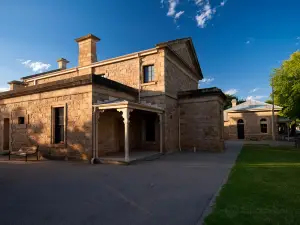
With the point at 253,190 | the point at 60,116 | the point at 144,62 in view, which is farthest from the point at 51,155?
the point at 253,190

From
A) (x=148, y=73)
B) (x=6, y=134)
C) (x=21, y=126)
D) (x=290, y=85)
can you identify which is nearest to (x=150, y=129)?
(x=148, y=73)

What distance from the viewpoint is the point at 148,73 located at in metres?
12.8

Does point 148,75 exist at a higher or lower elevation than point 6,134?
higher

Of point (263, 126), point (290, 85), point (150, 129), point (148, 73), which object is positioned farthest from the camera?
point (263, 126)

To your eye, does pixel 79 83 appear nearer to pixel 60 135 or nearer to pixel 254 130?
pixel 60 135

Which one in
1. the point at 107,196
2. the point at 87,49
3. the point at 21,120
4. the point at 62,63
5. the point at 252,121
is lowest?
the point at 107,196

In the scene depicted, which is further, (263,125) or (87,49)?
(263,125)

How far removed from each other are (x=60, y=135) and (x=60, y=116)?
1030 mm

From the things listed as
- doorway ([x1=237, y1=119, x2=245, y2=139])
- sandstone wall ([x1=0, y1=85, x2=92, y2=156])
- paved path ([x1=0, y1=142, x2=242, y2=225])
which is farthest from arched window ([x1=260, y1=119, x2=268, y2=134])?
sandstone wall ([x1=0, y1=85, x2=92, y2=156])

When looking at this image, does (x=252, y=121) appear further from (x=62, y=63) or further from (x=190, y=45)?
(x=62, y=63)

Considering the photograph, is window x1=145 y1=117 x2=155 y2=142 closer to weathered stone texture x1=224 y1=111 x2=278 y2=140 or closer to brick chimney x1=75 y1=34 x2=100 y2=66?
brick chimney x1=75 y1=34 x2=100 y2=66

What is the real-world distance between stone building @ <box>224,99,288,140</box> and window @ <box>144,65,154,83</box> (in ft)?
56.5

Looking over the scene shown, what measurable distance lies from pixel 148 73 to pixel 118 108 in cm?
500

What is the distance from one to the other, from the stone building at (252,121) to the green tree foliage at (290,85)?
6190 millimetres
